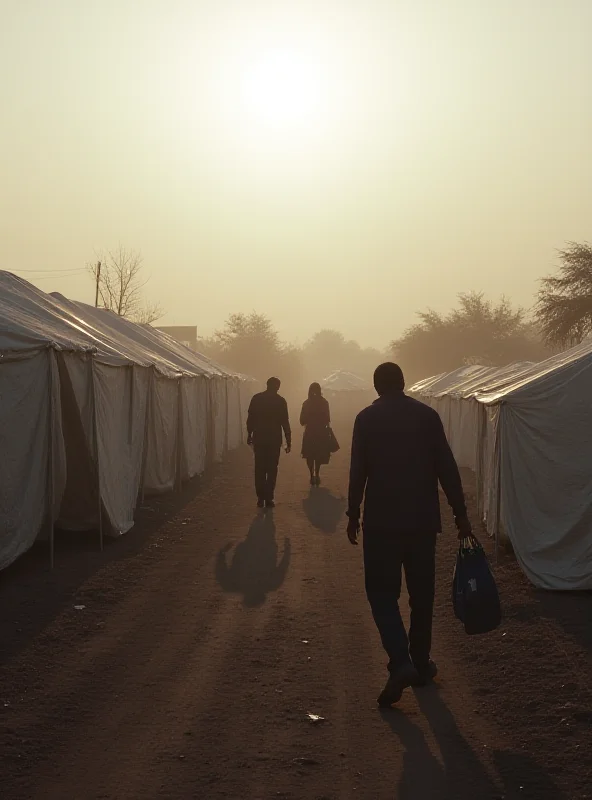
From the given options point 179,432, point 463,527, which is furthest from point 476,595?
point 179,432

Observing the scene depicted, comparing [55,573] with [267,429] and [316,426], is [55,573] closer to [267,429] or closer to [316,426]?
[267,429]

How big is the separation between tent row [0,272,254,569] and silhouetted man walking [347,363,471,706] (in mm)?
4669

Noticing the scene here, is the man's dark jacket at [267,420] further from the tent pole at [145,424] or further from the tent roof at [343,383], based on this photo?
the tent roof at [343,383]

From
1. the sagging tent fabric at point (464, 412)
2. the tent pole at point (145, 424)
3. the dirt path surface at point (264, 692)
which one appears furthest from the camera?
the sagging tent fabric at point (464, 412)

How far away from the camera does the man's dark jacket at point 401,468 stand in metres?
5.91

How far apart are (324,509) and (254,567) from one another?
507 centimetres

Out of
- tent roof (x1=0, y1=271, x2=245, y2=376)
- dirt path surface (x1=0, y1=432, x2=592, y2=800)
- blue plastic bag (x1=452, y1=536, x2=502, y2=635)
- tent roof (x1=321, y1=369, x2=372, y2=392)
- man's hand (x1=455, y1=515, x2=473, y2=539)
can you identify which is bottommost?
dirt path surface (x1=0, y1=432, x2=592, y2=800)

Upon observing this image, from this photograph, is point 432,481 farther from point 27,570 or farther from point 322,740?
point 27,570

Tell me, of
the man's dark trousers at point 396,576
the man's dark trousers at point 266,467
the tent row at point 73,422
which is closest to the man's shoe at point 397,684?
the man's dark trousers at point 396,576

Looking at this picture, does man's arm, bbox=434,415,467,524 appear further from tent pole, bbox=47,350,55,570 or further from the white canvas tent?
the white canvas tent

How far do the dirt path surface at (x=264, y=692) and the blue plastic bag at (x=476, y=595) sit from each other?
46cm

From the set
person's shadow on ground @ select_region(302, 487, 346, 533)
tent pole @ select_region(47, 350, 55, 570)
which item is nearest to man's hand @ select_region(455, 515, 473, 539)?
tent pole @ select_region(47, 350, 55, 570)

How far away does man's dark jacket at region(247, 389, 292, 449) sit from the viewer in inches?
579

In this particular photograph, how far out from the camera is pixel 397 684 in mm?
5629
